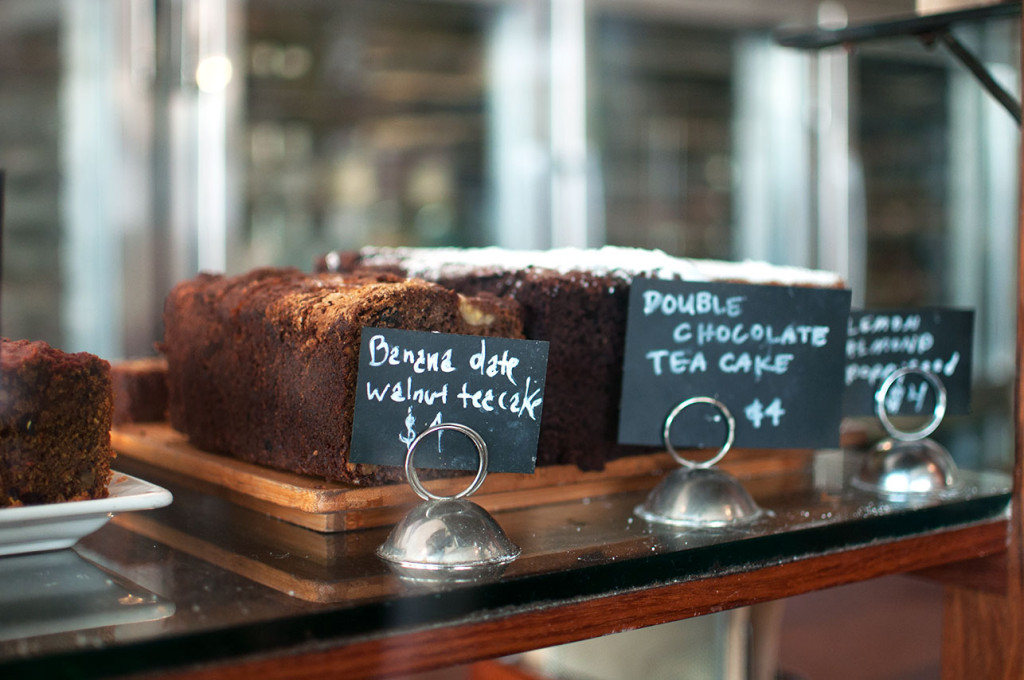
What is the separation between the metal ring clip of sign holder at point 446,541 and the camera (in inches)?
30.8

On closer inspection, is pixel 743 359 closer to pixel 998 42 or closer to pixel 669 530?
pixel 669 530

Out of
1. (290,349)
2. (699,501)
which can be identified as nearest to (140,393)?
(290,349)

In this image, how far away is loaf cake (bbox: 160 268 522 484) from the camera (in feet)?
3.05

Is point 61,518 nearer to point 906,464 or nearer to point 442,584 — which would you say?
point 442,584

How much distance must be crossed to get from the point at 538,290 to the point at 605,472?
0.22 metres

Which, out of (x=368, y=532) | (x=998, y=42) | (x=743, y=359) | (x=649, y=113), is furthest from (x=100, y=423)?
(x=998, y=42)

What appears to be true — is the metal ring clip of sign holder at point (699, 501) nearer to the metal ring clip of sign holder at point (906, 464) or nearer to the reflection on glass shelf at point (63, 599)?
the metal ring clip of sign holder at point (906, 464)

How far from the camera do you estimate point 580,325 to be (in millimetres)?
1080

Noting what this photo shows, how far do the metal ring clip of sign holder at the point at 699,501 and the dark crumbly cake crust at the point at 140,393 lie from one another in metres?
0.68

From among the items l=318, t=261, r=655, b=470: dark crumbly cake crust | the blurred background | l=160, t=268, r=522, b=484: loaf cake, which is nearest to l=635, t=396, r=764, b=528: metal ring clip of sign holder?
l=318, t=261, r=655, b=470: dark crumbly cake crust

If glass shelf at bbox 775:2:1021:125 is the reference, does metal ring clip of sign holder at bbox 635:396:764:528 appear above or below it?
below

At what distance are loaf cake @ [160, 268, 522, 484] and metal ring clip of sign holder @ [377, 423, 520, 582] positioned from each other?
13 cm

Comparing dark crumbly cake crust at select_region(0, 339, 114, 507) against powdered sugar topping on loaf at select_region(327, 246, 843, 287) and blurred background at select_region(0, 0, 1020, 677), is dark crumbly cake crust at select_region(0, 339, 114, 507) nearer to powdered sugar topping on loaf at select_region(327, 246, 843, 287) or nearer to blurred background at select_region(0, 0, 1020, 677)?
powdered sugar topping on loaf at select_region(327, 246, 843, 287)

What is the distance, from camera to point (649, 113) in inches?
151
